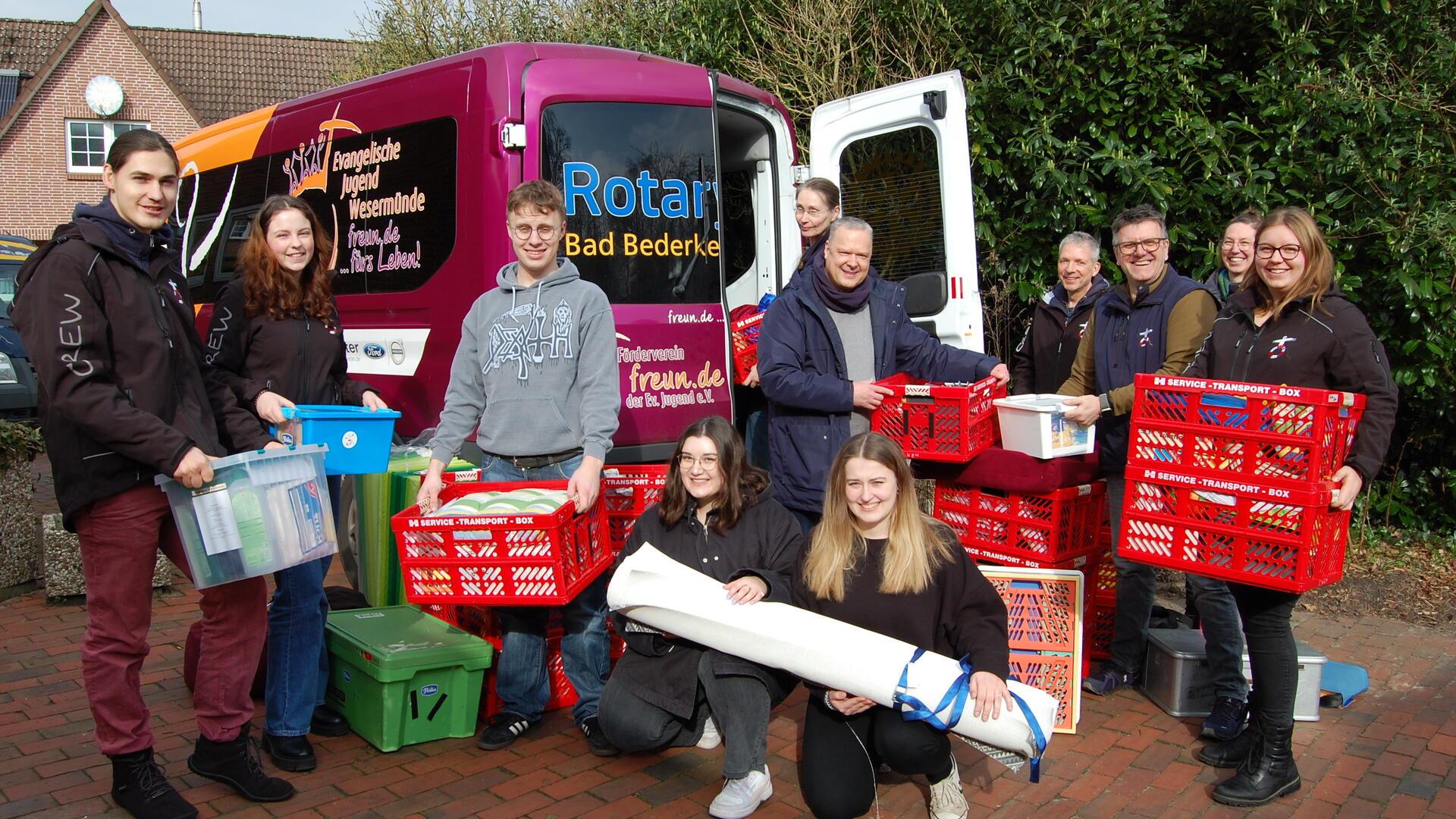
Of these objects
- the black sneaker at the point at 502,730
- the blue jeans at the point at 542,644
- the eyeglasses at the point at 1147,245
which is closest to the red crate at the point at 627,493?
the blue jeans at the point at 542,644

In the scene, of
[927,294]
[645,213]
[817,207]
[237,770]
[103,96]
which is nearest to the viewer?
[237,770]

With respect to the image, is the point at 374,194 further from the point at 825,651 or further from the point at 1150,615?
the point at 1150,615

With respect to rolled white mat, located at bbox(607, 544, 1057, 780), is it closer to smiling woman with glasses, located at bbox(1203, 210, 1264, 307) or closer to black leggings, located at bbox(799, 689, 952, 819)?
black leggings, located at bbox(799, 689, 952, 819)

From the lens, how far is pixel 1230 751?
3.79 metres

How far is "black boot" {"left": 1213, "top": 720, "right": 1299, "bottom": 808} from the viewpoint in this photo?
11.5 ft

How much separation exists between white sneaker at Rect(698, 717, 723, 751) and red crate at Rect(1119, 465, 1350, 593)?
1.62 m

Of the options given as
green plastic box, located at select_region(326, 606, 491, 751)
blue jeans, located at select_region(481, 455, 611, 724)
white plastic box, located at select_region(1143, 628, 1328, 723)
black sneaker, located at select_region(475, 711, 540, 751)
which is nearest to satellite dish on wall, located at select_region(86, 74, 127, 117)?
green plastic box, located at select_region(326, 606, 491, 751)

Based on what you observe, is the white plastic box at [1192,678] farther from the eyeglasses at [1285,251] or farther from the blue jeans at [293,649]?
the blue jeans at [293,649]

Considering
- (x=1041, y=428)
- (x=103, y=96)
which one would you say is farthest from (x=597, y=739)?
(x=103, y=96)

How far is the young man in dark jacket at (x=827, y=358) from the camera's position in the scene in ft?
13.8

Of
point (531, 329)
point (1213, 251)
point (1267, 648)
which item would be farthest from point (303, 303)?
point (1213, 251)

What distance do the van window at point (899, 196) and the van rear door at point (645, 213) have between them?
1097 mm

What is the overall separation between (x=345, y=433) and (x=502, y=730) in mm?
1253

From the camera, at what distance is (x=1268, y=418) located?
329 centimetres
